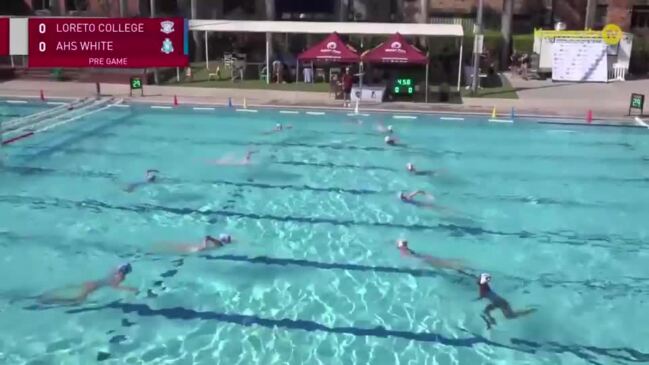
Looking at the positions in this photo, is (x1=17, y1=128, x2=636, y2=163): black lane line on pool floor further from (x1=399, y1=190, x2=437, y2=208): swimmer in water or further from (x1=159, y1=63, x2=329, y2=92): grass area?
(x1=159, y1=63, x2=329, y2=92): grass area

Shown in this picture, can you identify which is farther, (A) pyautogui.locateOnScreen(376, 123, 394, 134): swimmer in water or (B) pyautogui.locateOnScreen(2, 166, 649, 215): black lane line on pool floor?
(A) pyautogui.locateOnScreen(376, 123, 394, 134): swimmer in water

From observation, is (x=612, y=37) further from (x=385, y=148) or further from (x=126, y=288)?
(x=126, y=288)

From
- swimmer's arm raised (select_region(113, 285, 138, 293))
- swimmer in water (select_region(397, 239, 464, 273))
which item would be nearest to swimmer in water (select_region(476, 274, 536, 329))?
swimmer in water (select_region(397, 239, 464, 273))

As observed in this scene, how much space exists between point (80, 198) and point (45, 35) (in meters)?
15.6

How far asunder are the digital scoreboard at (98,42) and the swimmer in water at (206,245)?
56.2 ft

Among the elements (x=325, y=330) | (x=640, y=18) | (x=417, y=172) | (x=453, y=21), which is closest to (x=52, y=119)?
(x=417, y=172)

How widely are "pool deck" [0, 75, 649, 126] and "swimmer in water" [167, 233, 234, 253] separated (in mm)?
11796

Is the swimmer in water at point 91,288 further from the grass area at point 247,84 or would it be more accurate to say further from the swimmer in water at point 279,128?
the grass area at point 247,84

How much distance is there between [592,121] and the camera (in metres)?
22.5

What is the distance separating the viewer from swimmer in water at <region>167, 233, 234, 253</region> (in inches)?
489

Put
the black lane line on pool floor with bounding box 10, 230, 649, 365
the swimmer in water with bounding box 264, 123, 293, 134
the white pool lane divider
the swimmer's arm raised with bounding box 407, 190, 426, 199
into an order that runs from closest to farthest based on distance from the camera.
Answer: the black lane line on pool floor with bounding box 10, 230, 649, 365, the swimmer's arm raised with bounding box 407, 190, 426, 199, the swimmer in water with bounding box 264, 123, 293, 134, the white pool lane divider

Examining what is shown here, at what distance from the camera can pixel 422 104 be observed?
2438cm

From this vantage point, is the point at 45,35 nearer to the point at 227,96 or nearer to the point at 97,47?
the point at 97,47

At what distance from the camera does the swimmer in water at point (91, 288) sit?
416 inches
